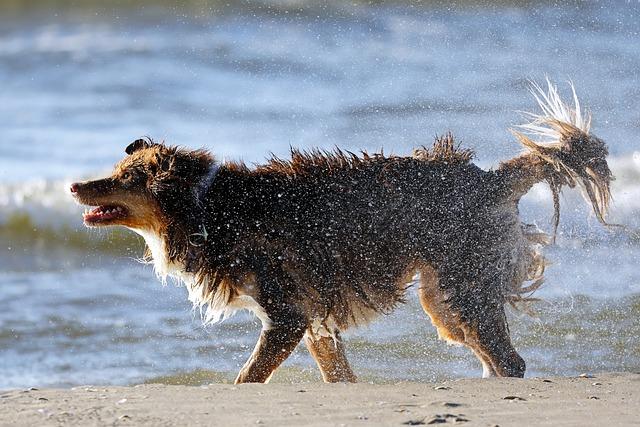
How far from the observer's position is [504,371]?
19.2ft

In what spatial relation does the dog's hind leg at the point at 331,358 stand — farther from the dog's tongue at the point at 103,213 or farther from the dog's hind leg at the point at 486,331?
the dog's tongue at the point at 103,213

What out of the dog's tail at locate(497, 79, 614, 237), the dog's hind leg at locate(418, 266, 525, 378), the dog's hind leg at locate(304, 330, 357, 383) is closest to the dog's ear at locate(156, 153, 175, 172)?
the dog's hind leg at locate(304, 330, 357, 383)

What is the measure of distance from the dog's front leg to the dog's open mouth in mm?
1059

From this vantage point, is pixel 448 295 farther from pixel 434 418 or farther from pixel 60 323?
pixel 60 323

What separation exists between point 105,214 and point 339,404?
6.37 ft

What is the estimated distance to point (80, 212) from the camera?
38.1 feet

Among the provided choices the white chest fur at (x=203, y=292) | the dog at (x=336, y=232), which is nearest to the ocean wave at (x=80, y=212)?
the dog at (x=336, y=232)

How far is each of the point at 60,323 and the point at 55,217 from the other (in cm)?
381

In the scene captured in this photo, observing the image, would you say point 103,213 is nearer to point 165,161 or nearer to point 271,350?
point 165,161

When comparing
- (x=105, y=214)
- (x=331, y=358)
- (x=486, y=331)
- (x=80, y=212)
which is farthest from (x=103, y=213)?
(x=80, y=212)

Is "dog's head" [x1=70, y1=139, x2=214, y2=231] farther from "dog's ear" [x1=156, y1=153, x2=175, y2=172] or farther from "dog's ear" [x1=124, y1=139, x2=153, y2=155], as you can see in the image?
"dog's ear" [x1=124, y1=139, x2=153, y2=155]

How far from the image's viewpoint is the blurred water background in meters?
7.14

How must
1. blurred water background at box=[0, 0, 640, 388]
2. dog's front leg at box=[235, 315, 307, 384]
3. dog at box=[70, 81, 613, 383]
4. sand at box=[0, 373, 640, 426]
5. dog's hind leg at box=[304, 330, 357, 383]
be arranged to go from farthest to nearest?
blurred water background at box=[0, 0, 640, 388] < dog's hind leg at box=[304, 330, 357, 383] < dog at box=[70, 81, 613, 383] < dog's front leg at box=[235, 315, 307, 384] < sand at box=[0, 373, 640, 426]

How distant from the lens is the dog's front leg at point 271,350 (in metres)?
5.59
